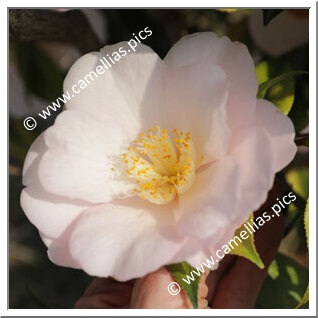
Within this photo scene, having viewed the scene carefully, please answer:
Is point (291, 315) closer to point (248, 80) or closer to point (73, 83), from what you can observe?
point (248, 80)

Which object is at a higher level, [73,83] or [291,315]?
[73,83]

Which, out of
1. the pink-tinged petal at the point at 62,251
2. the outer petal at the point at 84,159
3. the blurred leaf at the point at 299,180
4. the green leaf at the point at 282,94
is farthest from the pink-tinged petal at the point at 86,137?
the blurred leaf at the point at 299,180

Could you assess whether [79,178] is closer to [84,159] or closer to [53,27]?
[84,159]

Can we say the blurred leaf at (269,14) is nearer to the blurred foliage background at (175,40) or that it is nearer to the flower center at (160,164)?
the blurred foliage background at (175,40)

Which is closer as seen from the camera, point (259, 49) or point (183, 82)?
point (183, 82)

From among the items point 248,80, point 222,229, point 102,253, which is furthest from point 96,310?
point 248,80

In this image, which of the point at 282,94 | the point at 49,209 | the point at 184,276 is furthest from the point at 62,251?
the point at 282,94
